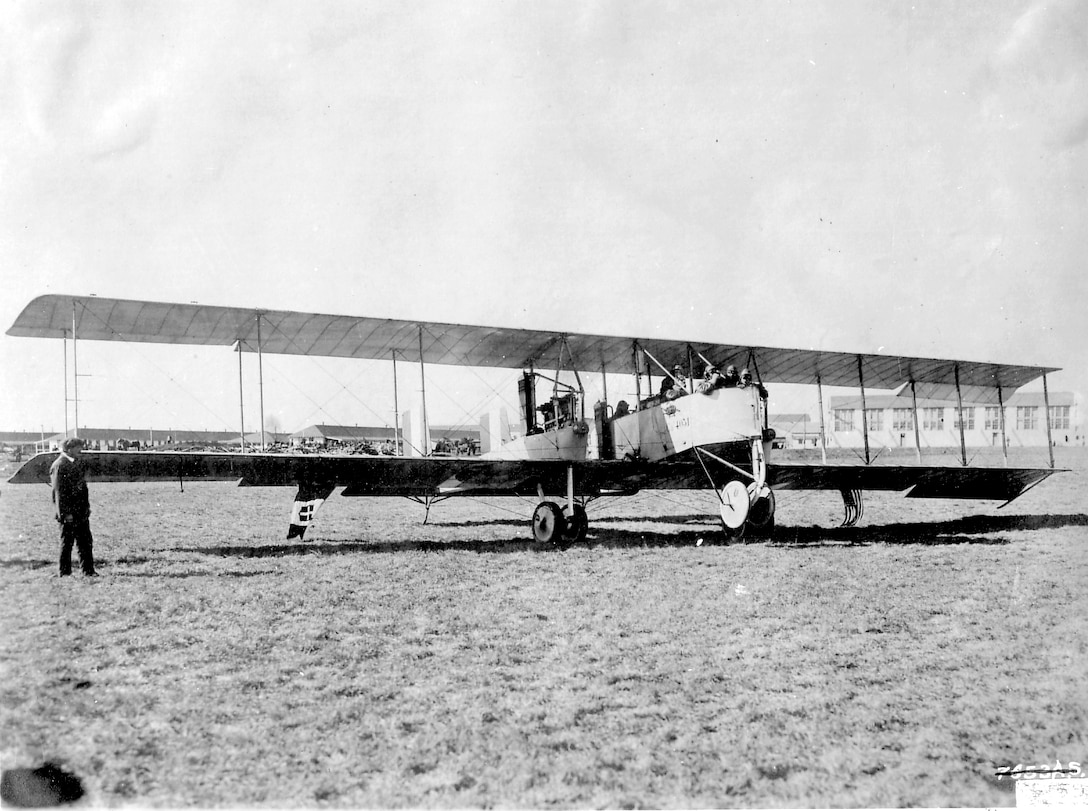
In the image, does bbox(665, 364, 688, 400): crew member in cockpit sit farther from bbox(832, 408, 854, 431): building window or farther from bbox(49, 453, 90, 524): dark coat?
bbox(832, 408, 854, 431): building window

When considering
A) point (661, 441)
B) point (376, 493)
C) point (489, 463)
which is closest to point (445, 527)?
→ point (376, 493)

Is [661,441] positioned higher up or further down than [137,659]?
higher up

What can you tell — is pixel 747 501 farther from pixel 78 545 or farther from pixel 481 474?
pixel 78 545

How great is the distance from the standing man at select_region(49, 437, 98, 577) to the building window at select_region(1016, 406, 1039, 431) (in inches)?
2192

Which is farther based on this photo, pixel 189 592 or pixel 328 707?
pixel 189 592

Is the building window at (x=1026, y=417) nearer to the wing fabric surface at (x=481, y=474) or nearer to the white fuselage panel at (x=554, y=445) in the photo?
the wing fabric surface at (x=481, y=474)

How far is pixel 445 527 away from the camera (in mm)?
12695

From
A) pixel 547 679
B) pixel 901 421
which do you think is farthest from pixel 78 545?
pixel 901 421

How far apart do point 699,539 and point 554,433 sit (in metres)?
2.84

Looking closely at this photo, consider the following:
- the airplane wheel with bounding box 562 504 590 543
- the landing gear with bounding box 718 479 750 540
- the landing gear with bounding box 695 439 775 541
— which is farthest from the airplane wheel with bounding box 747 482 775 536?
the airplane wheel with bounding box 562 504 590 543

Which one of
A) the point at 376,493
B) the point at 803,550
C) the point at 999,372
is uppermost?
the point at 999,372

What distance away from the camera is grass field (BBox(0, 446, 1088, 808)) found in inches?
103

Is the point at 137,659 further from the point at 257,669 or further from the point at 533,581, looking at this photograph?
the point at 533,581

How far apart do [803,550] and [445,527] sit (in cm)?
644
